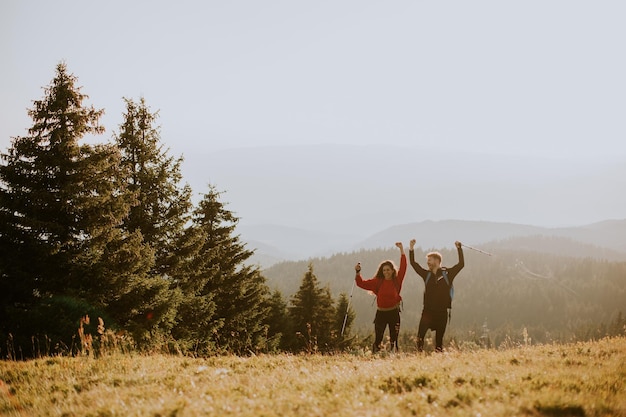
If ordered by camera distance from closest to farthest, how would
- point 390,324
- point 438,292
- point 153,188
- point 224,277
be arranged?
1. point 438,292
2. point 390,324
3. point 153,188
4. point 224,277

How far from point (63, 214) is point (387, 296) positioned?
11.5m

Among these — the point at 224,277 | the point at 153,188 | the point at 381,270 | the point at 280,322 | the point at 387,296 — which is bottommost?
the point at 280,322

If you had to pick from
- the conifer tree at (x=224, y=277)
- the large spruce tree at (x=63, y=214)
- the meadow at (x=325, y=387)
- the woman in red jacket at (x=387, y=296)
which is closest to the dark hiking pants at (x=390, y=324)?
the woman in red jacket at (x=387, y=296)

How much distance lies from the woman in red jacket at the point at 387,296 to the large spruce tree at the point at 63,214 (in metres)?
8.72

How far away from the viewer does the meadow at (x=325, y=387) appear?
5102 mm

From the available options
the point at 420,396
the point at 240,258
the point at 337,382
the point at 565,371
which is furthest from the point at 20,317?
the point at 240,258

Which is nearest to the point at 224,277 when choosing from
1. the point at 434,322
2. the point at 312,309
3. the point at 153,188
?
the point at 153,188

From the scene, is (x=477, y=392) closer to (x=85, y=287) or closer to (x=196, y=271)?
(x=85, y=287)

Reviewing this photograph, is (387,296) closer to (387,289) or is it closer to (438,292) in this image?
(387,289)

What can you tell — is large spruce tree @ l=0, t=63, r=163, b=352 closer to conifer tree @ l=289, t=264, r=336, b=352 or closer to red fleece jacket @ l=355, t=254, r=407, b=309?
red fleece jacket @ l=355, t=254, r=407, b=309

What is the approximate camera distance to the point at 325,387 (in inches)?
243

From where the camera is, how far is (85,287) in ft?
47.6

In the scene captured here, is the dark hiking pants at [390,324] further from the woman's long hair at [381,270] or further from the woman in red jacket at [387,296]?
the woman's long hair at [381,270]

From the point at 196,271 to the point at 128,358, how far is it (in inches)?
A: 529
